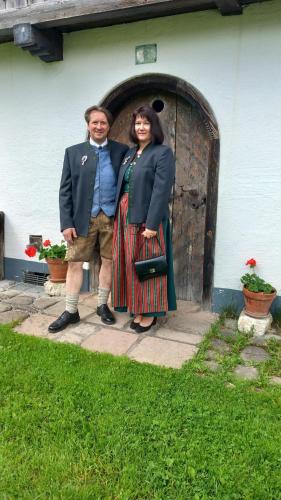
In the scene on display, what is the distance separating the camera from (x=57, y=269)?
12.8ft

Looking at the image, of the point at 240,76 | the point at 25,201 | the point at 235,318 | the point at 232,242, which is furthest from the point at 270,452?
the point at 25,201

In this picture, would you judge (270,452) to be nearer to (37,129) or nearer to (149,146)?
(149,146)

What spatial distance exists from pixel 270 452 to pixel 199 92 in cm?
268

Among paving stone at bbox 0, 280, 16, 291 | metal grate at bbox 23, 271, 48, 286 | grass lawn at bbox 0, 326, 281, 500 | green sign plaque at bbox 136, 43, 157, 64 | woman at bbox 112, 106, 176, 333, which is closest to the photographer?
grass lawn at bbox 0, 326, 281, 500

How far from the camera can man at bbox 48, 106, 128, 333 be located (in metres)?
2.89

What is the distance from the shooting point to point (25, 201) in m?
4.24

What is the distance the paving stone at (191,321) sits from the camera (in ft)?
10.2

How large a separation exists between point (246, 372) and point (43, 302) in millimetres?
2080

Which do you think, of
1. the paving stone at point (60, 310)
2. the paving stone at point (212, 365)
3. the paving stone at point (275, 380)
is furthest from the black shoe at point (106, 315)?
the paving stone at point (275, 380)

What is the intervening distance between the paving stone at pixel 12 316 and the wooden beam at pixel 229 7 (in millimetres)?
2941

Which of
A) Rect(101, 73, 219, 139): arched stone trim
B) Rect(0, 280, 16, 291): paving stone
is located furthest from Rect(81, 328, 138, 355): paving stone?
Rect(101, 73, 219, 139): arched stone trim

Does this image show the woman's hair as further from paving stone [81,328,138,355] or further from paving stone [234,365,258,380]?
paving stone [234,365,258,380]

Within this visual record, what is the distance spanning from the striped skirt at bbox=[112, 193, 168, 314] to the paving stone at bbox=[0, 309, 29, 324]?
0.91m

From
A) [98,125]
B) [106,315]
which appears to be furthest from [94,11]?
[106,315]
